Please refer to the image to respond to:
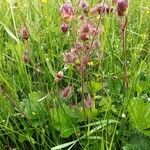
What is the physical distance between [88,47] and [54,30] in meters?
0.60

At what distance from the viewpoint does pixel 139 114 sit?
103 cm

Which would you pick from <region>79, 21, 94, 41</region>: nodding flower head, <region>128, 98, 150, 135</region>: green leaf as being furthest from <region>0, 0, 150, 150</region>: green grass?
<region>79, 21, 94, 41</region>: nodding flower head

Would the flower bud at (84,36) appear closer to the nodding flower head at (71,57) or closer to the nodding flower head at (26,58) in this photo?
the nodding flower head at (71,57)

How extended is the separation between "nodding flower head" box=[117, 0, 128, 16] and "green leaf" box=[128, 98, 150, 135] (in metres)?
0.22

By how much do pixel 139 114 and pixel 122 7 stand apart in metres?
0.26

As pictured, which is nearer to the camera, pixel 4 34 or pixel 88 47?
pixel 88 47

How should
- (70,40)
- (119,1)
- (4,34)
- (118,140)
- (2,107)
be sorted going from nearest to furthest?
(119,1) < (118,140) < (2,107) < (70,40) < (4,34)

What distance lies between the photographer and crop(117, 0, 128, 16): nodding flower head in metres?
0.96

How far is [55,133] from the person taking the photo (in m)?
1.16

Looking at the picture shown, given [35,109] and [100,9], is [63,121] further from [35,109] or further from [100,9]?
[100,9]

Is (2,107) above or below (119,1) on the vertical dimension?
below

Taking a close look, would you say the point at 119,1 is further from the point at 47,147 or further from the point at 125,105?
the point at 47,147

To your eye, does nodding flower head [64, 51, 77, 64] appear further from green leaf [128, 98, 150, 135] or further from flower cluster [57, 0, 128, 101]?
green leaf [128, 98, 150, 135]

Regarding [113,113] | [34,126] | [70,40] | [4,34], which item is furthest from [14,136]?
[4,34]
